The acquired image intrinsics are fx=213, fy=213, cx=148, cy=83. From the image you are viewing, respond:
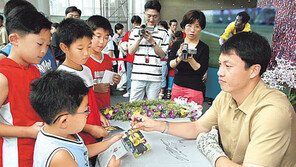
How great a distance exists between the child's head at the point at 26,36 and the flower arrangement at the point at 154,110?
724 mm

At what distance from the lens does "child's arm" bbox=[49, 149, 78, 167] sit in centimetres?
96

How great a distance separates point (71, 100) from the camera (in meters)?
1.03

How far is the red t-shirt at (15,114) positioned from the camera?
118cm

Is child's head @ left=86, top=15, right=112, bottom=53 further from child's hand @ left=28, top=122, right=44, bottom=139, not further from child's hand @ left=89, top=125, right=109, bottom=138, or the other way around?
child's hand @ left=28, top=122, right=44, bottom=139

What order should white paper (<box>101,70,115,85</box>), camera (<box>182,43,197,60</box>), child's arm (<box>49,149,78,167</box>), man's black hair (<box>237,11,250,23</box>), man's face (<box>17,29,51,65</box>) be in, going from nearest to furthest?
child's arm (<box>49,149,78,167</box>)
man's face (<box>17,29,51,65</box>)
white paper (<box>101,70,115,85</box>)
camera (<box>182,43,197,60</box>)
man's black hair (<box>237,11,250,23</box>)

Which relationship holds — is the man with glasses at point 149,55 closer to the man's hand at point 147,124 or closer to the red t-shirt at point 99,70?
the red t-shirt at point 99,70

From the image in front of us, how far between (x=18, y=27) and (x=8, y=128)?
23.8 inches

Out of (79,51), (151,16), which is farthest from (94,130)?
(151,16)

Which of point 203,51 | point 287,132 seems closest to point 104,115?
point 287,132

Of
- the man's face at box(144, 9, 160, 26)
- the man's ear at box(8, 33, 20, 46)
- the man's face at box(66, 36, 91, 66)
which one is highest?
the man's face at box(144, 9, 160, 26)

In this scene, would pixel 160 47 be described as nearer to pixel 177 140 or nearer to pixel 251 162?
pixel 177 140

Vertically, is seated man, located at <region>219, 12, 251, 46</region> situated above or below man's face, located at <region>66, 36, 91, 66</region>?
above

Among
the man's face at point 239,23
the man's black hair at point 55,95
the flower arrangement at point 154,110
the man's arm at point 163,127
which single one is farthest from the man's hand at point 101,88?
the man's face at point 239,23

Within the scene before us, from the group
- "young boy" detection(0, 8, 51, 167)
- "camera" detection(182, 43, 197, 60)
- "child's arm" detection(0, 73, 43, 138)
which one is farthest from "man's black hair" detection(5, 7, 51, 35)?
"camera" detection(182, 43, 197, 60)
